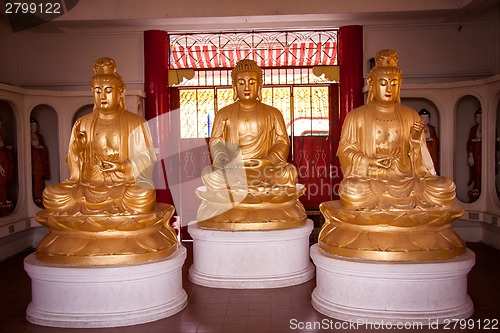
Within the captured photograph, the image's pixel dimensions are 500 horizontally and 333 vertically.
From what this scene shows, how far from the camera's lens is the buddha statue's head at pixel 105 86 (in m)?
4.50

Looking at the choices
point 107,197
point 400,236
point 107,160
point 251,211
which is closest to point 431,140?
point 251,211

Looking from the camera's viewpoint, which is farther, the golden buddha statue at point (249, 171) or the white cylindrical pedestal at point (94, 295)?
the golden buddha statue at point (249, 171)

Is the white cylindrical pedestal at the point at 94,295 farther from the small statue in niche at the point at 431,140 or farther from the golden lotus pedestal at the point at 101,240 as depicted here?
the small statue in niche at the point at 431,140

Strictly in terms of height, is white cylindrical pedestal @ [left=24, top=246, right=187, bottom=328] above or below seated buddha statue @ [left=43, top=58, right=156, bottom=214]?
below

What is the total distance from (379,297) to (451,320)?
54 cm

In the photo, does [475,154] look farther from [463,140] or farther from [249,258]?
[249,258]

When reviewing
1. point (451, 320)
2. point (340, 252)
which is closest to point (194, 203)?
point (340, 252)

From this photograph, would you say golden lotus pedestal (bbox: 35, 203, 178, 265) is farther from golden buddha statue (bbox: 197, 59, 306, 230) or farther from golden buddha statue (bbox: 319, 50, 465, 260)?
golden buddha statue (bbox: 319, 50, 465, 260)

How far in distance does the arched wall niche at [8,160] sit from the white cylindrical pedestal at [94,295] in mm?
2847

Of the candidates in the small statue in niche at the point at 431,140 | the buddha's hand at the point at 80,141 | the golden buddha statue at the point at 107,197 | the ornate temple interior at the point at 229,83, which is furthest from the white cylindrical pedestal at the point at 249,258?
the small statue in niche at the point at 431,140

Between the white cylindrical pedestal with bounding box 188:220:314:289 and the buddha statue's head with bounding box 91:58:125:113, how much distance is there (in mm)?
1430

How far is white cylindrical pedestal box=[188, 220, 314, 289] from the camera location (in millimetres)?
4887

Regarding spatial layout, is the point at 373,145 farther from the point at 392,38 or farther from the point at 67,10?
the point at 67,10

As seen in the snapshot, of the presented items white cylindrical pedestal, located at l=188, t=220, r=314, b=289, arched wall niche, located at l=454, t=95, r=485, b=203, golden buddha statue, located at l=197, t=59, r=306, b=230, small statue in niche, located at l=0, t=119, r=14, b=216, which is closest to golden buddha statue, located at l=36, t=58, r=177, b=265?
white cylindrical pedestal, located at l=188, t=220, r=314, b=289
